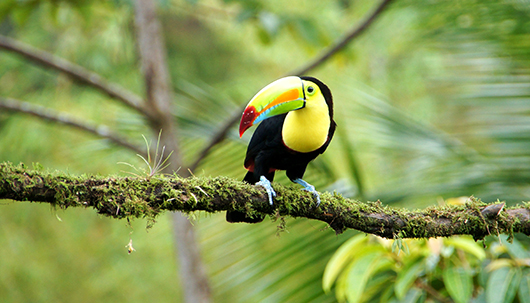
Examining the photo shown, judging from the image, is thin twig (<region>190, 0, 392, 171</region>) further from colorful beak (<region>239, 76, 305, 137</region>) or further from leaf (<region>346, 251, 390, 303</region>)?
leaf (<region>346, 251, 390, 303</region>)

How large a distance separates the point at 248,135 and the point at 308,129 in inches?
55.7

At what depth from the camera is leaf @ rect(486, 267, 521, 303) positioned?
1.84 meters

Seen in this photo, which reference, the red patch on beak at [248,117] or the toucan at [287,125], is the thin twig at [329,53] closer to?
the toucan at [287,125]

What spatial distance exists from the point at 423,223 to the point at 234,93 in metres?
2.31

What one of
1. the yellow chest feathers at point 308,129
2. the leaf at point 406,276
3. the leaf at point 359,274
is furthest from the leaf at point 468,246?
the yellow chest feathers at point 308,129

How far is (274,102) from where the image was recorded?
179 centimetres

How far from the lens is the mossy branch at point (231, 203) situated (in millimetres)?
1262

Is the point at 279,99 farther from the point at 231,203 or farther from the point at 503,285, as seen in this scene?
the point at 503,285

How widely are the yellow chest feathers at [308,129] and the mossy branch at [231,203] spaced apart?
7.8 inches

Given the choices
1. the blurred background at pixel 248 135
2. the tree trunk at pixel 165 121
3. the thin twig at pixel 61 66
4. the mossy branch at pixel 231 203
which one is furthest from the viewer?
the tree trunk at pixel 165 121

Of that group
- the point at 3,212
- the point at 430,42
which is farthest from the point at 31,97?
the point at 430,42

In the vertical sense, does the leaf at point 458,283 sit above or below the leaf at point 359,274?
above

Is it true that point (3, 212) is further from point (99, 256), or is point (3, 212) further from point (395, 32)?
point (395, 32)

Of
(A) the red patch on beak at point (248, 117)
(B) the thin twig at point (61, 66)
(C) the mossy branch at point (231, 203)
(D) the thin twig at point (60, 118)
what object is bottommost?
(D) the thin twig at point (60, 118)
